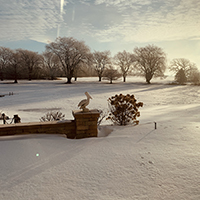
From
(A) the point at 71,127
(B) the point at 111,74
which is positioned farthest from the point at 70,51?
(A) the point at 71,127

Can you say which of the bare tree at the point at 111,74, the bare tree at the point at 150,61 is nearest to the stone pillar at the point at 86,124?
the bare tree at the point at 111,74

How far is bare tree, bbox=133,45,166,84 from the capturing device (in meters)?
41.5

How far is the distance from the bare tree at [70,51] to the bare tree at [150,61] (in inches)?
586

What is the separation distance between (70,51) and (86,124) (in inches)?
1364

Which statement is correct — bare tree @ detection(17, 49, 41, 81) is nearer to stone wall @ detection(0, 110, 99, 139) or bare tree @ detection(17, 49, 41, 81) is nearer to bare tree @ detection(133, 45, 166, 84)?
bare tree @ detection(133, 45, 166, 84)

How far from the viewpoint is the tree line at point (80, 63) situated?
3712 cm

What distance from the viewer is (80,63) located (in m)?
37.9

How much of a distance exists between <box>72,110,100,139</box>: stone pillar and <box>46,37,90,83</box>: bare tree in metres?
34.1

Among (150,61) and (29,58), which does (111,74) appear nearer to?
(150,61)

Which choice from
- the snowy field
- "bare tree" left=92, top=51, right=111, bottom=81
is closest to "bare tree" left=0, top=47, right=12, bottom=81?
"bare tree" left=92, top=51, right=111, bottom=81

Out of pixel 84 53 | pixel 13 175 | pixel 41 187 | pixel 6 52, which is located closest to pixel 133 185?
Result: pixel 41 187

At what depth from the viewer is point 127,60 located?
47.6 meters

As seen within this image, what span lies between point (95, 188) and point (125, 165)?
761 millimetres

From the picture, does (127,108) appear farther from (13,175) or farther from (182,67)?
(182,67)
